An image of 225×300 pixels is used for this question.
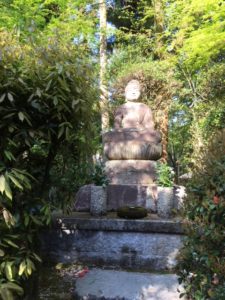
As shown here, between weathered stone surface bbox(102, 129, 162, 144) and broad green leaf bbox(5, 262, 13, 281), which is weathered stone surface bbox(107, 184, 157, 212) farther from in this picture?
broad green leaf bbox(5, 262, 13, 281)

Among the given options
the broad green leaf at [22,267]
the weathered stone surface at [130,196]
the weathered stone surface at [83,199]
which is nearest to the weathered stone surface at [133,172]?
the weathered stone surface at [130,196]

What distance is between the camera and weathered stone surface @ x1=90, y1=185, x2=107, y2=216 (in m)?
5.67

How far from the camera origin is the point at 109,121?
12.4 meters

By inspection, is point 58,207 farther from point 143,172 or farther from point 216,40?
point 216,40

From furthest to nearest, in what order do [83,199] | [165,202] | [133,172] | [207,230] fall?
[133,172]
[83,199]
[165,202]
[207,230]

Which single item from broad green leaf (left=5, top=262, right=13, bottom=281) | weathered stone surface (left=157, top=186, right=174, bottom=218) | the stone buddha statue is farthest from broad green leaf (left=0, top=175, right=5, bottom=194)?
the stone buddha statue

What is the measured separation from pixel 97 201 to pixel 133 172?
134cm

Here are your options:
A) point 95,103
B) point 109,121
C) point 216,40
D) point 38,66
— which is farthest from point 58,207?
point 109,121

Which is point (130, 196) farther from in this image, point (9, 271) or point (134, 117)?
point (9, 271)

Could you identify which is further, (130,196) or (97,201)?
(130,196)

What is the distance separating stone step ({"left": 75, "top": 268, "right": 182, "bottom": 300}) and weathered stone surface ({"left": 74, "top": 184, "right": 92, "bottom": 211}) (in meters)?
1.61

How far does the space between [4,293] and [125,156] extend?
4.65 metres

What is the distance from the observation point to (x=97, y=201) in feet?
18.6

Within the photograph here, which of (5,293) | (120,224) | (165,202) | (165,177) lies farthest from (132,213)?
(5,293)
